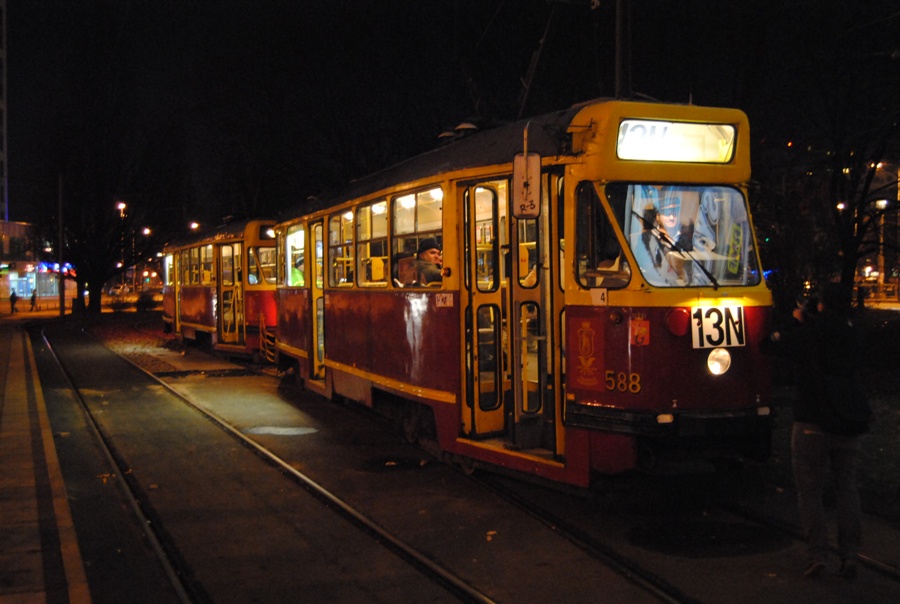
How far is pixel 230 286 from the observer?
66.6ft

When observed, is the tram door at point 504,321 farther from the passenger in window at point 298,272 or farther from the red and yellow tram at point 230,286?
the red and yellow tram at point 230,286

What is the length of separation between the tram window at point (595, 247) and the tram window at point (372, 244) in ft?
10.2

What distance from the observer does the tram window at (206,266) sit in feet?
70.6

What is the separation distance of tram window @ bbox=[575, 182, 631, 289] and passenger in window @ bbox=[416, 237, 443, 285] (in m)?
1.79

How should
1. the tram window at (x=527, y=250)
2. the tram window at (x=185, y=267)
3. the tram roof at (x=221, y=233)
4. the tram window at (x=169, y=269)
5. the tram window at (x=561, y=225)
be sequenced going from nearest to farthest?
the tram window at (x=561, y=225)
the tram window at (x=527, y=250)
the tram roof at (x=221, y=233)
the tram window at (x=185, y=267)
the tram window at (x=169, y=269)

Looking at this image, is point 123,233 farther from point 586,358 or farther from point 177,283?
point 586,358

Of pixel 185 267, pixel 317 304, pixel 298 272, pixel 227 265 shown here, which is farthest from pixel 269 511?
pixel 185 267

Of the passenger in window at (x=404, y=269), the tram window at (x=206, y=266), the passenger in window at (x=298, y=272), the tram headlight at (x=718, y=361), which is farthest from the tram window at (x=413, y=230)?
the tram window at (x=206, y=266)

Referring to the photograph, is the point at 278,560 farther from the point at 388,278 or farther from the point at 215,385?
the point at 215,385

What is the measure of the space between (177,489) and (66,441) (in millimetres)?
3199

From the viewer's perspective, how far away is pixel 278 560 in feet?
19.7

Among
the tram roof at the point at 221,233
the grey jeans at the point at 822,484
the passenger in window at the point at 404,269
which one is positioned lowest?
the grey jeans at the point at 822,484

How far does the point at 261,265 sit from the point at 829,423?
1494 cm

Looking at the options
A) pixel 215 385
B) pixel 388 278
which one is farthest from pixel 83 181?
pixel 388 278
